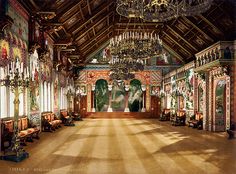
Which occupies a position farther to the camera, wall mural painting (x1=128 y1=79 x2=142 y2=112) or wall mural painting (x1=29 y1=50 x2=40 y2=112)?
wall mural painting (x1=128 y1=79 x2=142 y2=112)

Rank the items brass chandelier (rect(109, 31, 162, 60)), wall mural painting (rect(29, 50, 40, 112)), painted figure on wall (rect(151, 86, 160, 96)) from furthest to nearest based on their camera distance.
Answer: painted figure on wall (rect(151, 86, 160, 96)) → wall mural painting (rect(29, 50, 40, 112)) → brass chandelier (rect(109, 31, 162, 60))

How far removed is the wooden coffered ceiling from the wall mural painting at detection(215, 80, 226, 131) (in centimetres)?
284

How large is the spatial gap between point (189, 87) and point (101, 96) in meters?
10.9

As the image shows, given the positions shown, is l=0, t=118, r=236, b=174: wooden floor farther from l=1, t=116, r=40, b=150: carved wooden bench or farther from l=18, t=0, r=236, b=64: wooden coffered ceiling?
l=18, t=0, r=236, b=64: wooden coffered ceiling

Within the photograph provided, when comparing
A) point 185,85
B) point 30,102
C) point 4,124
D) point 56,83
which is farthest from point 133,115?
point 4,124

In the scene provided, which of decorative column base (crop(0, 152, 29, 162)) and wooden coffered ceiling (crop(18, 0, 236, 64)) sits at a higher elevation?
wooden coffered ceiling (crop(18, 0, 236, 64))

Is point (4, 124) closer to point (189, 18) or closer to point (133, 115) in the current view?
point (189, 18)

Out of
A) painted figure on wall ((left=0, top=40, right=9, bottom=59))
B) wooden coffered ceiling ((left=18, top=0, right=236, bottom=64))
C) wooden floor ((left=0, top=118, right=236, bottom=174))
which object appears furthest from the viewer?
wooden coffered ceiling ((left=18, top=0, right=236, bottom=64))

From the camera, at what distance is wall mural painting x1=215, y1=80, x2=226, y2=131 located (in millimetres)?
17156

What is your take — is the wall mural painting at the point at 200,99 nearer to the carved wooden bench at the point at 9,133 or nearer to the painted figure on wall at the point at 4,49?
the carved wooden bench at the point at 9,133

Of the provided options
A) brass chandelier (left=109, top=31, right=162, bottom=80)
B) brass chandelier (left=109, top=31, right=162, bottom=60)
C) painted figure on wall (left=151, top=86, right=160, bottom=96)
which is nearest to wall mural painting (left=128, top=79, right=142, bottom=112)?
painted figure on wall (left=151, top=86, right=160, bottom=96)

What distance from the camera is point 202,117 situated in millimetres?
18703

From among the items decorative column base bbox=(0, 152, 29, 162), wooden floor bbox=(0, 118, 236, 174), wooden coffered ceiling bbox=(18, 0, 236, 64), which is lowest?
wooden floor bbox=(0, 118, 236, 174)

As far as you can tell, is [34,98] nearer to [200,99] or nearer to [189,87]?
[200,99]
